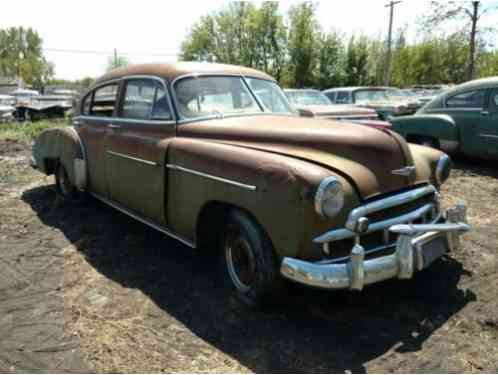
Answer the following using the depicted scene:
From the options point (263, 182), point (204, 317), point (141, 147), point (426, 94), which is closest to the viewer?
point (263, 182)

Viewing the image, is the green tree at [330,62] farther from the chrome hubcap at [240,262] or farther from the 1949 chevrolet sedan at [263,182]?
the chrome hubcap at [240,262]

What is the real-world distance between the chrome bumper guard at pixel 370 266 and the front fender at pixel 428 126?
5098 mm

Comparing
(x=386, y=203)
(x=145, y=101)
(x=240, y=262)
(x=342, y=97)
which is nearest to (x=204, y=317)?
(x=240, y=262)

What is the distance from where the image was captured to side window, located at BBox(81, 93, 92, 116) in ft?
17.7

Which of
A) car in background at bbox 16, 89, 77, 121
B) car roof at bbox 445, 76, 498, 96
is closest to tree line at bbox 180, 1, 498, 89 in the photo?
car in background at bbox 16, 89, 77, 121

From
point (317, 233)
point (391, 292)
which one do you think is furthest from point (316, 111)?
point (317, 233)

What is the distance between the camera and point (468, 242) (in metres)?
4.27

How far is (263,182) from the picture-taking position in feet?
9.22

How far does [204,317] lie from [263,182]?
109 centimetres

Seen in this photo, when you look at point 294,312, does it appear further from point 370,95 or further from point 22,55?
point 22,55

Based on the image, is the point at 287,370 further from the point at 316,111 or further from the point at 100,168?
the point at 316,111

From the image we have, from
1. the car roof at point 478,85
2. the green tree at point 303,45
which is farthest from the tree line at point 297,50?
the car roof at point 478,85

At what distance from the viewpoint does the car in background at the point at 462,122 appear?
23.3 feet

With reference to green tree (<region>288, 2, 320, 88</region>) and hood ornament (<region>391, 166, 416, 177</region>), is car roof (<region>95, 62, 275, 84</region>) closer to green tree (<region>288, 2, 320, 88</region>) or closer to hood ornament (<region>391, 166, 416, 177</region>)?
hood ornament (<region>391, 166, 416, 177</region>)
